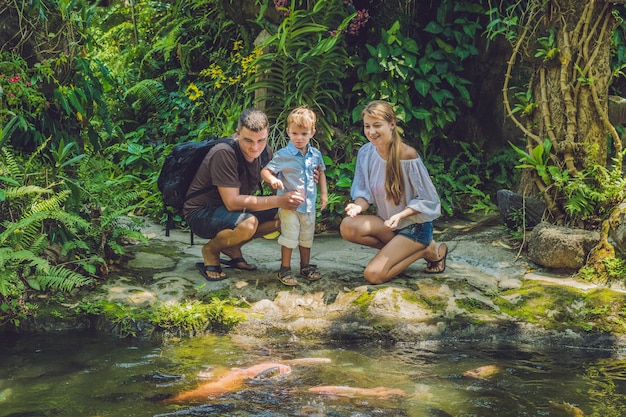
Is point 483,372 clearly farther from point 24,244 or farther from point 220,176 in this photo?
point 24,244

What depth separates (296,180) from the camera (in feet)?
19.7

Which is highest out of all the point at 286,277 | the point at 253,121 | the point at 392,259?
the point at 253,121

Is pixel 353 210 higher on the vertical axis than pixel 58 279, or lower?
higher

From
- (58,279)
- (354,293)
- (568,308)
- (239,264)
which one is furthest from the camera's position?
(239,264)

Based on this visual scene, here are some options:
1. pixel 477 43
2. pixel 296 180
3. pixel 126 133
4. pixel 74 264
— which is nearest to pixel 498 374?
pixel 296 180

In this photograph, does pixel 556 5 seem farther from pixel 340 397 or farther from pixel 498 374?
pixel 340 397

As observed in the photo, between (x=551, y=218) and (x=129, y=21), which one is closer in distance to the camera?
(x=551, y=218)

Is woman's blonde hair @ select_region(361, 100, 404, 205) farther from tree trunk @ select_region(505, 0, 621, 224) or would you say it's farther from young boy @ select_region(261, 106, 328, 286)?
tree trunk @ select_region(505, 0, 621, 224)

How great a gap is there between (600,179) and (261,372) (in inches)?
154

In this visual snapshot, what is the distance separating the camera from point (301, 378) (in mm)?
4734

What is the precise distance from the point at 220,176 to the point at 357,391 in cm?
222

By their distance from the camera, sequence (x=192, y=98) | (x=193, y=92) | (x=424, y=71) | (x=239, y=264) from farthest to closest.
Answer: (x=193, y=92), (x=192, y=98), (x=424, y=71), (x=239, y=264)

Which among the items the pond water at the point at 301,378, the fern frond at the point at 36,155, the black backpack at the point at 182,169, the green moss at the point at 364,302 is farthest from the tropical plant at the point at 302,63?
the pond water at the point at 301,378

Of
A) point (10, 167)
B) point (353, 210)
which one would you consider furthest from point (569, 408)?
point (10, 167)
